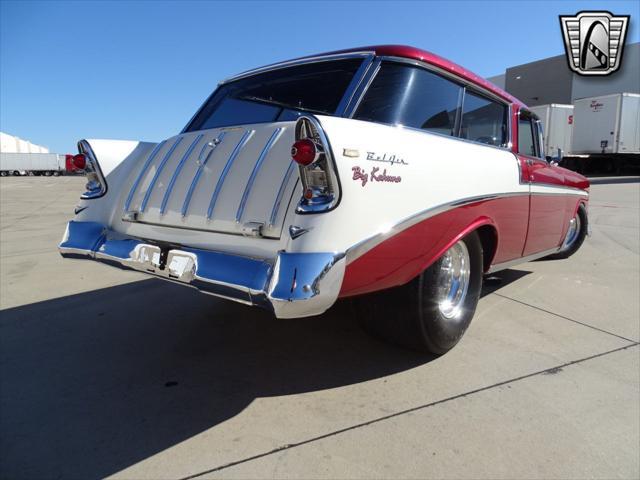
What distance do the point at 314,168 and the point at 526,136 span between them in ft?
9.50

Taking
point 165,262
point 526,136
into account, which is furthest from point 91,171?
point 526,136

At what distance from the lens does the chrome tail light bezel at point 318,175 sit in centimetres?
178

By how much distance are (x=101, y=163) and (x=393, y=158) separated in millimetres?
1976

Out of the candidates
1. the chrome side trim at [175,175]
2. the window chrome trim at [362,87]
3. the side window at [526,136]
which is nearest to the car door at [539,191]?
the side window at [526,136]

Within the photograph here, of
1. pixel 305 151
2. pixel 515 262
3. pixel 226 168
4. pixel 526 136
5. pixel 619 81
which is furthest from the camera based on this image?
pixel 619 81

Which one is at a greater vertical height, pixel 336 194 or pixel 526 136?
pixel 526 136

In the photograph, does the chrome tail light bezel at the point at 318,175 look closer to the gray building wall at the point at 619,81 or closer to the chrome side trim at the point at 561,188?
the chrome side trim at the point at 561,188

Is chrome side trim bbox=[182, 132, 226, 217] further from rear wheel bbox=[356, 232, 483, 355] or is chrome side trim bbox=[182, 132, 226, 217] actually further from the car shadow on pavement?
rear wheel bbox=[356, 232, 483, 355]

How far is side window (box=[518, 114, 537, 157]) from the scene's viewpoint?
367cm

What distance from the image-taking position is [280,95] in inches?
119

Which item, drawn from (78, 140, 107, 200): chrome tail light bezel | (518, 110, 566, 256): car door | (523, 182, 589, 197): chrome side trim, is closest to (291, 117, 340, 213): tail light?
(78, 140, 107, 200): chrome tail light bezel

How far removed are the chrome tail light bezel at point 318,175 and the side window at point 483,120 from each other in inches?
56.3

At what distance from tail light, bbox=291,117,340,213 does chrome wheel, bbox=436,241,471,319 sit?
1217 millimetres

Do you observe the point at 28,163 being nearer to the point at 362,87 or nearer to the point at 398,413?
the point at 362,87
